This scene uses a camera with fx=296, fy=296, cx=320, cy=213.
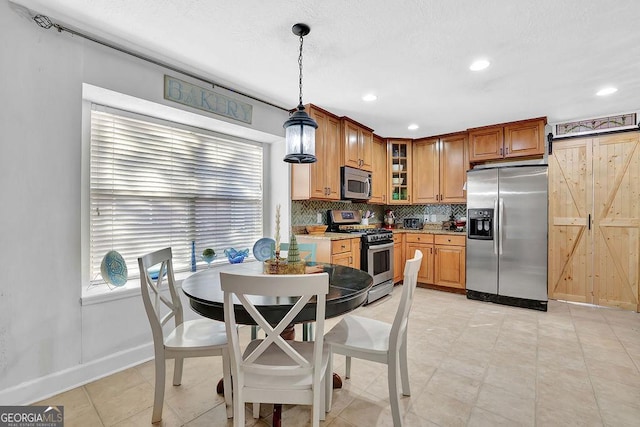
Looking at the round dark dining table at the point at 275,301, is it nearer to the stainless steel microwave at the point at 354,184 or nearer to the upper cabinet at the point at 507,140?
the stainless steel microwave at the point at 354,184

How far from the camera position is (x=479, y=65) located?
99.0 inches

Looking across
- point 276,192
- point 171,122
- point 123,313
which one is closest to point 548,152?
point 276,192

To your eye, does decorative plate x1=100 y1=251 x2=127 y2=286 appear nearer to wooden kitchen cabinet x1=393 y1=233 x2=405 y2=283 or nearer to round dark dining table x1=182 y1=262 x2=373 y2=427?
round dark dining table x1=182 y1=262 x2=373 y2=427

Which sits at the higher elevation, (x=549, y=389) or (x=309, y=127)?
(x=309, y=127)

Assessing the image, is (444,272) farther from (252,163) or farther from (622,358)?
(252,163)

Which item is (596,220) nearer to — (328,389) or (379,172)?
(379,172)

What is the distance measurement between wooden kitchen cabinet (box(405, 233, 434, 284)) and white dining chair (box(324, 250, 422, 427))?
9.49 ft

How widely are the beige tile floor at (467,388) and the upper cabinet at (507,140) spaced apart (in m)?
2.25

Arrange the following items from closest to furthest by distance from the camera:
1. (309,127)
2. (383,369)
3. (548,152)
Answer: (309,127), (383,369), (548,152)

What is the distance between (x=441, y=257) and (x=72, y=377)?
14.2ft

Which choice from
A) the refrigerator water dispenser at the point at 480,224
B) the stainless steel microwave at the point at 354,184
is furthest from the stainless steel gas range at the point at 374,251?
the refrigerator water dispenser at the point at 480,224

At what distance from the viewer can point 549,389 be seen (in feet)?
6.61

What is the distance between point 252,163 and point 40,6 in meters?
2.16

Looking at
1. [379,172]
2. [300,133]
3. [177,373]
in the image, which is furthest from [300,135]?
[379,172]
